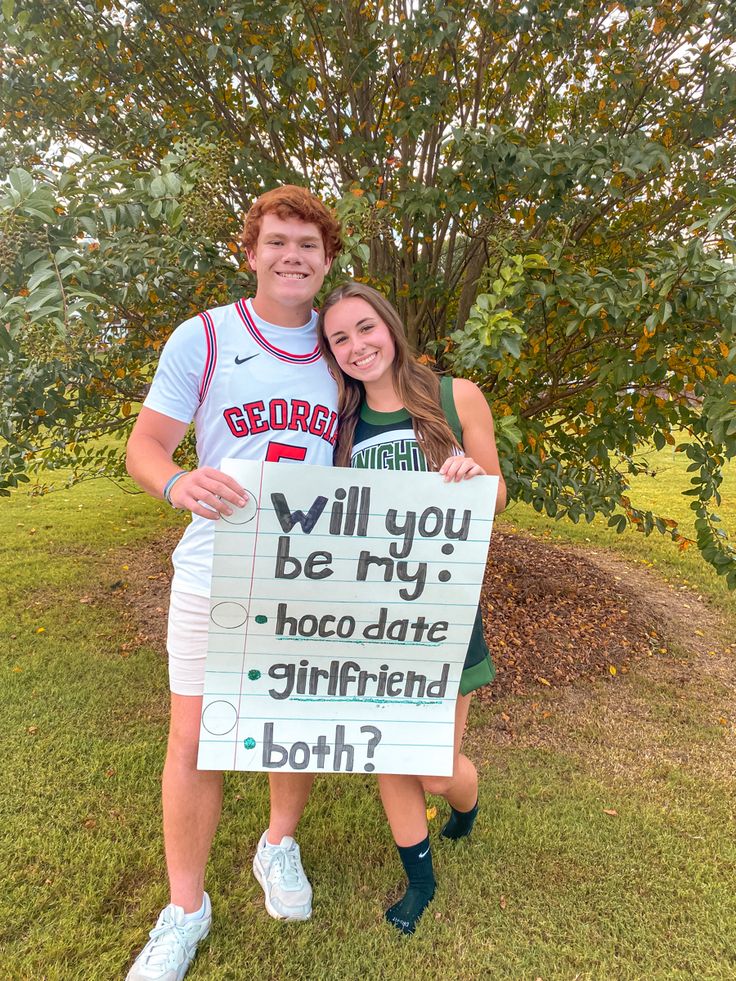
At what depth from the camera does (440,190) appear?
2.93 m

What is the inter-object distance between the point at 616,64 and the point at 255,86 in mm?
1817

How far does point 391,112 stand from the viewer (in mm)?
3764

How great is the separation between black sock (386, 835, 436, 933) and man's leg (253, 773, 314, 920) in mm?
318

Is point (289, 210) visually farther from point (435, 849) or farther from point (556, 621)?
point (556, 621)

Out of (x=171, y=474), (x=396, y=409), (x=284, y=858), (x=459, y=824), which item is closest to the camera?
(x=171, y=474)

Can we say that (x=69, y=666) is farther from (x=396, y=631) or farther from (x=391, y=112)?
(x=391, y=112)

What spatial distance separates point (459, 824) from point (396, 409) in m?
1.71

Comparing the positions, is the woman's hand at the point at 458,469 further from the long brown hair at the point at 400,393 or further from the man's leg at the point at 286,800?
the man's leg at the point at 286,800

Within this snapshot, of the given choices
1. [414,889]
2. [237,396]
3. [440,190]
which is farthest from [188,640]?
[440,190]

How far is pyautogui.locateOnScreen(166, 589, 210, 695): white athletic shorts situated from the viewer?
1.94 meters

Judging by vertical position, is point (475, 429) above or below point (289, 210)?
below

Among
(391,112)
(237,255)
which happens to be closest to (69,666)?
(237,255)

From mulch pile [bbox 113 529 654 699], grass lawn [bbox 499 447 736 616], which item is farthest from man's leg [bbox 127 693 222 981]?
grass lawn [bbox 499 447 736 616]

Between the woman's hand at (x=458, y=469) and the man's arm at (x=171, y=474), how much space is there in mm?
539
